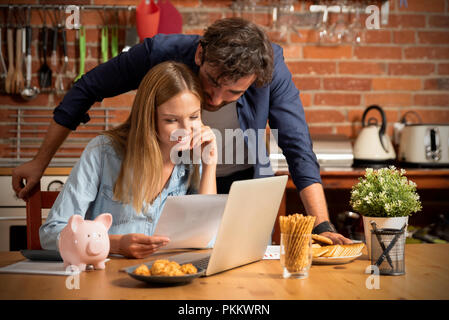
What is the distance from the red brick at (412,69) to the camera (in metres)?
3.04

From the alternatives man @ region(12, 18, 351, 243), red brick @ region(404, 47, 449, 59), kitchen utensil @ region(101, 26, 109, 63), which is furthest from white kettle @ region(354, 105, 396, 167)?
kitchen utensil @ region(101, 26, 109, 63)

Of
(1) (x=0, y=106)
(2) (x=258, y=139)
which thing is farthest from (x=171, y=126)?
(1) (x=0, y=106)

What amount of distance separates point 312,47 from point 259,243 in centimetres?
204

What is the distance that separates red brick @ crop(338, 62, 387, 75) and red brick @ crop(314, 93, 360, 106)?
0.13 metres

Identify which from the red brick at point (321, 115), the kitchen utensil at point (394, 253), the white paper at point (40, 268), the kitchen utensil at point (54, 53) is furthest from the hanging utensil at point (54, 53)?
the kitchen utensil at point (394, 253)

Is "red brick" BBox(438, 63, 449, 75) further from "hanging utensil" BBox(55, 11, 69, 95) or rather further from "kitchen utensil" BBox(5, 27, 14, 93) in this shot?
"kitchen utensil" BBox(5, 27, 14, 93)

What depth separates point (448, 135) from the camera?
2.76 metres

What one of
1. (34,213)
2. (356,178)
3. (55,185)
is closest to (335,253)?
(34,213)

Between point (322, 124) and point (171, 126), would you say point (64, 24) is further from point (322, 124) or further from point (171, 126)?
point (171, 126)

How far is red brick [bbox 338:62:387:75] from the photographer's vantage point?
302 centimetres

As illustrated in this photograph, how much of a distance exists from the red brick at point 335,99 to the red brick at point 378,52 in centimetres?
23

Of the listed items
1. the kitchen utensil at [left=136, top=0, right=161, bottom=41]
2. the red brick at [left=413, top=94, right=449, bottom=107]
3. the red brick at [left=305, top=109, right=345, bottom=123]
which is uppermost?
the kitchen utensil at [left=136, top=0, right=161, bottom=41]

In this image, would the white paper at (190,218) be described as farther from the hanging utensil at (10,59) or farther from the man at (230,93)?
the hanging utensil at (10,59)
